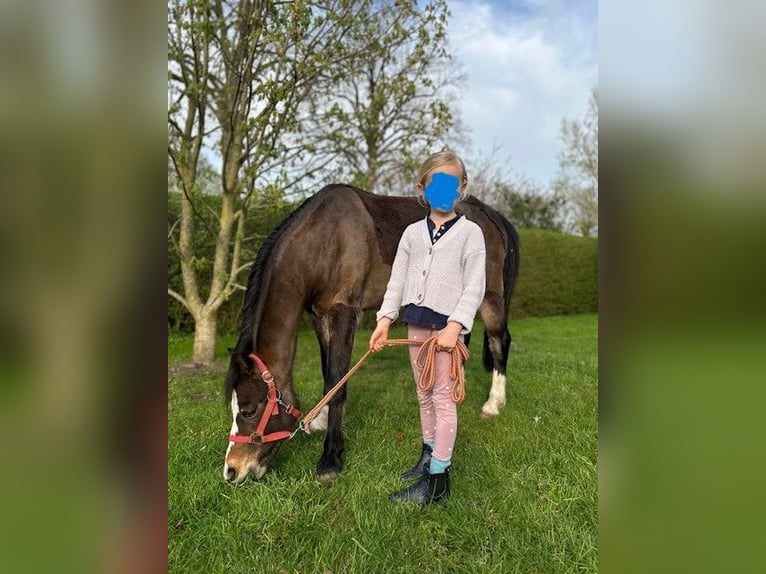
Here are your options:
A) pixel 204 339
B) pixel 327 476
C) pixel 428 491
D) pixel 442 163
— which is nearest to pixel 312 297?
pixel 327 476

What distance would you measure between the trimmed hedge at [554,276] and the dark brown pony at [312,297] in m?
10.7

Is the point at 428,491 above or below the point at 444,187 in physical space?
below

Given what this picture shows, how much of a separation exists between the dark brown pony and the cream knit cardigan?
2.96ft

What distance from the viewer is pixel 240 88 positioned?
5266 millimetres

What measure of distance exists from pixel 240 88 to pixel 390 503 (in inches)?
187

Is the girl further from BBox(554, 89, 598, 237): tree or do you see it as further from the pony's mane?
BBox(554, 89, 598, 237): tree

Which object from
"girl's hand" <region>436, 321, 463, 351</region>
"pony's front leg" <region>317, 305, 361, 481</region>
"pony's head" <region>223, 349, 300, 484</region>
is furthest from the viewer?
"pony's front leg" <region>317, 305, 361, 481</region>

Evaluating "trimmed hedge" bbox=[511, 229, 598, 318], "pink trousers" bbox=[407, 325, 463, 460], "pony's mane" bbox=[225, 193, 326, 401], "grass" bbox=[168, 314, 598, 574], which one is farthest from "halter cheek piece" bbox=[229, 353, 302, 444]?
"trimmed hedge" bbox=[511, 229, 598, 318]

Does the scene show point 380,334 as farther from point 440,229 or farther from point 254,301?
point 254,301

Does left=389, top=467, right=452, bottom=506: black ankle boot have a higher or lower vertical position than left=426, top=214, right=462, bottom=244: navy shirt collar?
lower

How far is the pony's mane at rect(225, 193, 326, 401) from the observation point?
2.96 meters
